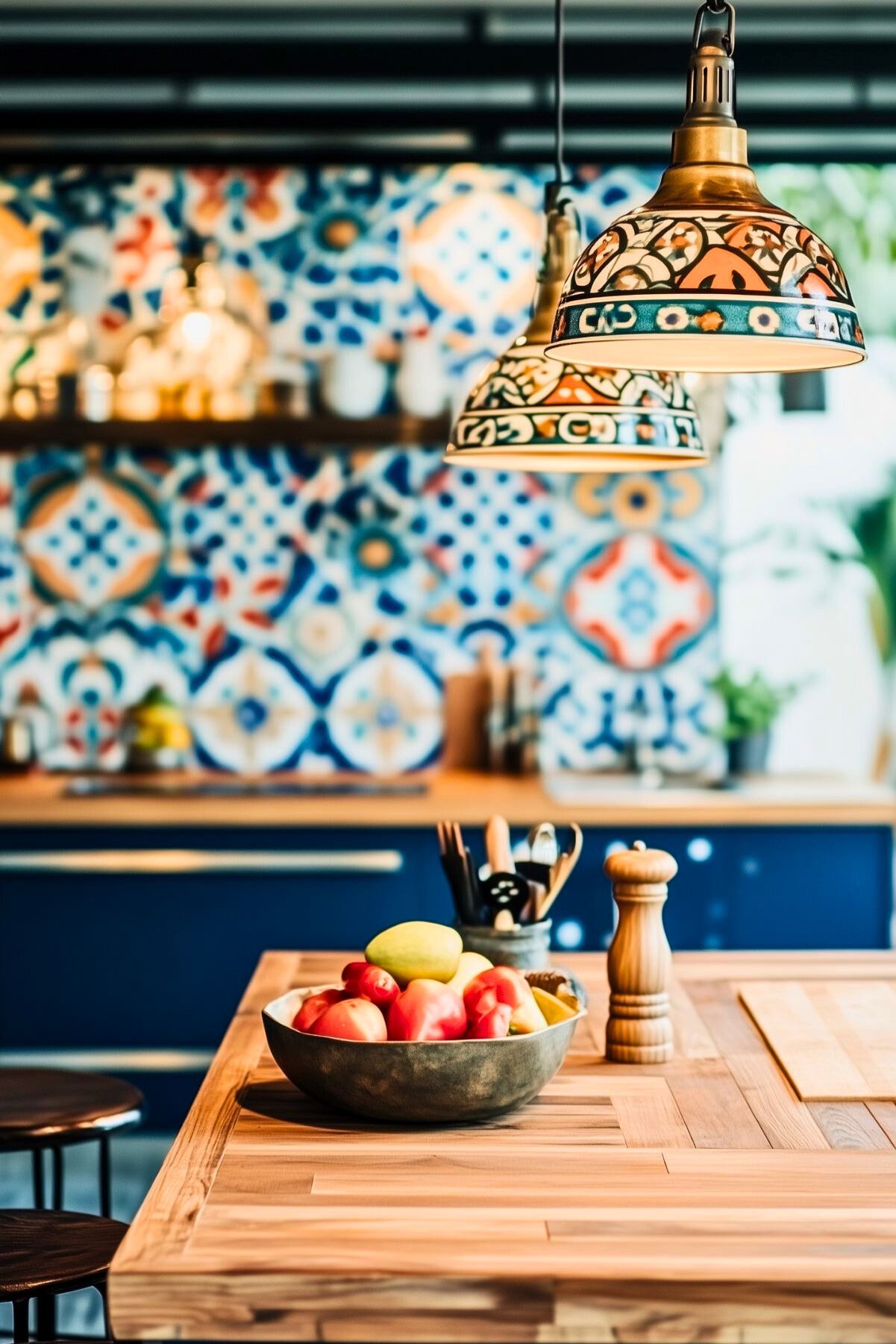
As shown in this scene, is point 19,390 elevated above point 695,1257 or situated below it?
above

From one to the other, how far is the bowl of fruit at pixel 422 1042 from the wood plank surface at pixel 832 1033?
36cm

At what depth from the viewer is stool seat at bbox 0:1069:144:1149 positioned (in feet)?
7.54

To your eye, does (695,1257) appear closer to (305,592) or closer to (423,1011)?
(423,1011)

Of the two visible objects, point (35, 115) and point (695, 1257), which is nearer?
point (695, 1257)

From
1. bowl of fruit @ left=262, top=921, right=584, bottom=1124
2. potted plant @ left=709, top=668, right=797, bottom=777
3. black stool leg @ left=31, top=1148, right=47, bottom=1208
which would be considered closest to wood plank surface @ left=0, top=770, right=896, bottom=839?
potted plant @ left=709, top=668, right=797, bottom=777

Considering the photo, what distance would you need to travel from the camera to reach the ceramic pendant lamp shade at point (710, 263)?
1622 mm

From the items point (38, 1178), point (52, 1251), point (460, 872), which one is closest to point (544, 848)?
point (460, 872)

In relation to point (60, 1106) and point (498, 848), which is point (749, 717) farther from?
point (60, 1106)

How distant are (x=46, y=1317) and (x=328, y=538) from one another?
2.87m

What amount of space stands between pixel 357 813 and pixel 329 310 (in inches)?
61.1

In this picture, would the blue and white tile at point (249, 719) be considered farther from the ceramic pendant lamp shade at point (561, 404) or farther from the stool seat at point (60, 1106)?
the ceramic pendant lamp shade at point (561, 404)

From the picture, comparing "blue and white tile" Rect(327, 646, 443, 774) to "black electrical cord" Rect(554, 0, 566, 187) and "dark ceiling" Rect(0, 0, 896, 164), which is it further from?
"black electrical cord" Rect(554, 0, 566, 187)

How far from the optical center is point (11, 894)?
420cm

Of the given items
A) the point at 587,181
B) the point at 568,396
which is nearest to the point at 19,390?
the point at 587,181
